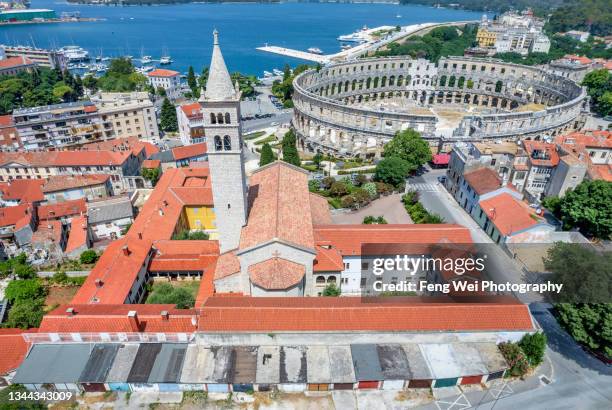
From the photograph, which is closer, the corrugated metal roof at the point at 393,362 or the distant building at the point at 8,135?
the corrugated metal roof at the point at 393,362

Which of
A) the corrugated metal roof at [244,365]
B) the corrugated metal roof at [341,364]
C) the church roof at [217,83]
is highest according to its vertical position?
the church roof at [217,83]

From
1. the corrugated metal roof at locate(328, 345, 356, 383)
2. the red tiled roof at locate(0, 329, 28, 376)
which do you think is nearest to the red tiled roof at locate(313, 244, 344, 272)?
the corrugated metal roof at locate(328, 345, 356, 383)

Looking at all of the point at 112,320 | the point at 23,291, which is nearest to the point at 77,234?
the point at 23,291

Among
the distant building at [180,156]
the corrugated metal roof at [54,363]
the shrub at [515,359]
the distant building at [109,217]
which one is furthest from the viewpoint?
the distant building at [180,156]

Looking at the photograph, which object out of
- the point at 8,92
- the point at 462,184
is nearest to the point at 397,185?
the point at 462,184

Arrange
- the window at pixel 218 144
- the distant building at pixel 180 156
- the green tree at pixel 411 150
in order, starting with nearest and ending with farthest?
the window at pixel 218 144, the green tree at pixel 411 150, the distant building at pixel 180 156

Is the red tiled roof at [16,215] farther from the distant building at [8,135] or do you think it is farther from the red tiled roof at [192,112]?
the red tiled roof at [192,112]

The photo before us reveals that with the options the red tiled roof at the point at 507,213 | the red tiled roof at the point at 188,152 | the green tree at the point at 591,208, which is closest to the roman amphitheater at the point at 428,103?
the red tiled roof at the point at 188,152
